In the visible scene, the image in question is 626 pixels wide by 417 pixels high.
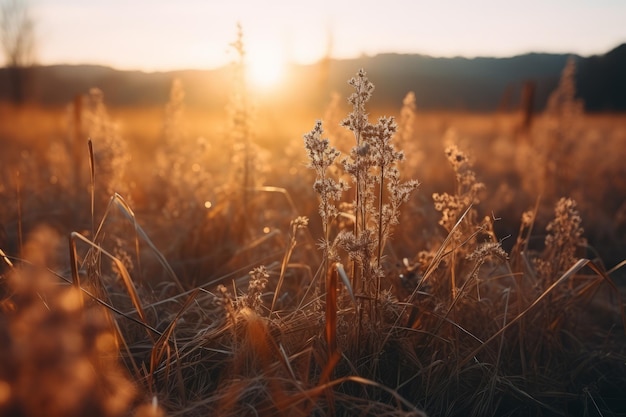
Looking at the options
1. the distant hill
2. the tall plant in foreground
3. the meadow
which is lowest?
the meadow

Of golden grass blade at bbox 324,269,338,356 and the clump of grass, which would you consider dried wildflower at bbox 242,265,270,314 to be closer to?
golden grass blade at bbox 324,269,338,356

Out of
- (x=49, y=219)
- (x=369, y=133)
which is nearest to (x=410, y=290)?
(x=369, y=133)

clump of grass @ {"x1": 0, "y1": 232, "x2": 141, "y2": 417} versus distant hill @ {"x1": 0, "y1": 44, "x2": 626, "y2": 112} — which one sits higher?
distant hill @ {"x1": 0, "y1": 44, "x2": 626, "y2": 112}

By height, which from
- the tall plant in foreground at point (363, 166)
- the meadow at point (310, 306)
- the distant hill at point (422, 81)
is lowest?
the meadow at point (310, 306)

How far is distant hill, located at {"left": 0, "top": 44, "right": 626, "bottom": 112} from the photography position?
3362 centimetres

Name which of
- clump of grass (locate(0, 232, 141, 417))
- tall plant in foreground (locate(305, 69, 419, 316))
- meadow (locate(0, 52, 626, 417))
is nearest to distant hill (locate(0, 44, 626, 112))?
meadow (locate(0, 52, 626, 417))

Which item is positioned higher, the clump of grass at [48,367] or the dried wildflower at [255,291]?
the clump of grass at [48,367]

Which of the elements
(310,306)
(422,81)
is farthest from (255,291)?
(422,81)

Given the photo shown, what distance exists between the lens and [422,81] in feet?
221

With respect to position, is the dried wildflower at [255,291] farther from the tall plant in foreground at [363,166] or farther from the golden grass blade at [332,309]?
the golden grass blade at [332,309]

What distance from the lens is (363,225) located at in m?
2.14

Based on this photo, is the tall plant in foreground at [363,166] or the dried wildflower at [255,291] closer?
the tall plant in foreground at [363,166]

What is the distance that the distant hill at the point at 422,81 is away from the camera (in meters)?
33.6

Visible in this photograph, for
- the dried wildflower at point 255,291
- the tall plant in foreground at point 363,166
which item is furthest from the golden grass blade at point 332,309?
the dried wildflower at point 255,291
